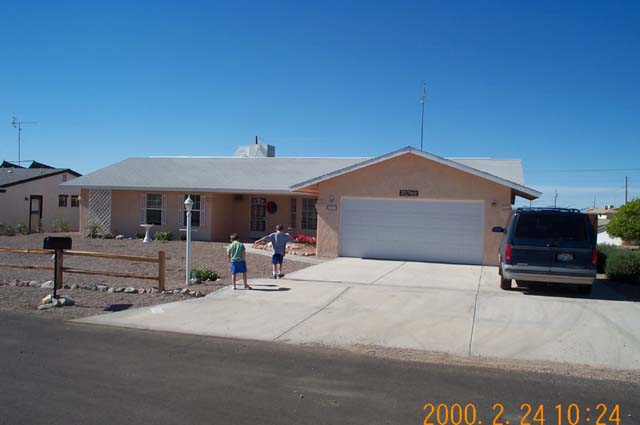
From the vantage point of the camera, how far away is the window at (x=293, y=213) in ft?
→ 83.2

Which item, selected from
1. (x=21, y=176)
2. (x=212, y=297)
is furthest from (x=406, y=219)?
(x=21, y=176)

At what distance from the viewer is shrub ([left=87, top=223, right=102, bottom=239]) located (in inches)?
1015

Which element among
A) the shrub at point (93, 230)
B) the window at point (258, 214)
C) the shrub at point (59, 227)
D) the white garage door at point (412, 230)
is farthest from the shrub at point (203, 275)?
the shrub at point (59, 227)

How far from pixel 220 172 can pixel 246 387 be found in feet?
71.5

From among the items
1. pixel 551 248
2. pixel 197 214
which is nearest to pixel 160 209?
pixel 197 214

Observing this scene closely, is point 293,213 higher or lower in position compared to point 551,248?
higher

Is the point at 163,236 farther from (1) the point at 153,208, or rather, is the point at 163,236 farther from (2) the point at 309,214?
(2) the point at 309,214

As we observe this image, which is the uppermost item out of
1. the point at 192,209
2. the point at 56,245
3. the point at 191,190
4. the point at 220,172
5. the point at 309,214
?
the point at 220,172

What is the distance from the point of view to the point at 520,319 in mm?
9805

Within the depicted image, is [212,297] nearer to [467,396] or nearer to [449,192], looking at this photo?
[467,396]

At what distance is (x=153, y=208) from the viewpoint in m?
26.0

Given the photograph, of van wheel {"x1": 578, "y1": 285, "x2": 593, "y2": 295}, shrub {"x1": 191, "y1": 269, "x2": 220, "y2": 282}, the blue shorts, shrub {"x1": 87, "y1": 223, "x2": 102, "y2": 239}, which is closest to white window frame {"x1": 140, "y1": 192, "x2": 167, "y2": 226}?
shrub {"x1": 87, "y1": 223, "x2": 102, "y2": 239}
